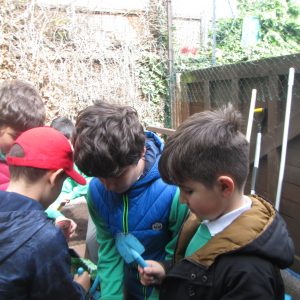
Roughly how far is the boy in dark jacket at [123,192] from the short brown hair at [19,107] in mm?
682

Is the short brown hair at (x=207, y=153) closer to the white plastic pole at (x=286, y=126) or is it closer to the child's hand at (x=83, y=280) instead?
the child's hand at (x=83, y=280)

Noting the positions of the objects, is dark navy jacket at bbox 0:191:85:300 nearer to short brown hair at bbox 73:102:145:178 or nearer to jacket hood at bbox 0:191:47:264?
jacket hood at bbox 0:191:47:264

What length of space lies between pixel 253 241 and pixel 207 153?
33 cm

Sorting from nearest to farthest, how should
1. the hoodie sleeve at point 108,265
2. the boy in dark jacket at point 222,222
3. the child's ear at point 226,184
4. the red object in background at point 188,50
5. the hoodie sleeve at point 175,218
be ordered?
the boy in dark jacket at point 222,222 < the child's ear at point 226,184 < the hoodie sleeve at point 175,218 < the hoodie sleeve at point 108,265 < the red object in background at point 188,50

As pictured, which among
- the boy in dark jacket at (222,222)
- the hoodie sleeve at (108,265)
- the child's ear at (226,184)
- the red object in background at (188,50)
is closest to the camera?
the boy in dark jacket at (222,222)

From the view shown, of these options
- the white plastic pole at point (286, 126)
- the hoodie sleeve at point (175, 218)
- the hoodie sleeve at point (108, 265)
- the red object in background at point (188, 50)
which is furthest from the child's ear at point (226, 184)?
the red object in background at point (188, 50)

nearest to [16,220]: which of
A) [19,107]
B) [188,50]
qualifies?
[19,107]

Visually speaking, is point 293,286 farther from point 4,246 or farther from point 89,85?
point 89,85

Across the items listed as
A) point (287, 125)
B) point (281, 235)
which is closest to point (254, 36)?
point (287, 125)

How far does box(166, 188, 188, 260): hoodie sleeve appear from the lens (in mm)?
1719

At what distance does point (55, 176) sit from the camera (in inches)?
60.0

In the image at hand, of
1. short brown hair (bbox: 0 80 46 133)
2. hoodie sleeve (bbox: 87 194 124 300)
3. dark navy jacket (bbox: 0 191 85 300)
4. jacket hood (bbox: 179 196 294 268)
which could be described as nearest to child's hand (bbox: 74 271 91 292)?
hoodie sleeve (bbox: 87 194 124 300)

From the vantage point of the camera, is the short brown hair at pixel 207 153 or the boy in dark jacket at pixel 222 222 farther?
the short brown hair at pixel 207 153

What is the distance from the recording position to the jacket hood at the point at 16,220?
1.27m
